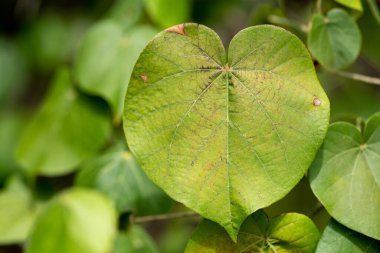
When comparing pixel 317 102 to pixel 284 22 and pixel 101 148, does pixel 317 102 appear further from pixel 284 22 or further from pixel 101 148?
pixel 101 148

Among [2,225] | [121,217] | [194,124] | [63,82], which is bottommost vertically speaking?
[2,225]

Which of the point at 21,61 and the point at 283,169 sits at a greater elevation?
the point at 283,169

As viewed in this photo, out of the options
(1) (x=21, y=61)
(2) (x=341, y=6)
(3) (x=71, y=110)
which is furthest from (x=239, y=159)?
(1) (x=21, y=61)

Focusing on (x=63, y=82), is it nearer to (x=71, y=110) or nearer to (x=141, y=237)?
(x=71, y=110)

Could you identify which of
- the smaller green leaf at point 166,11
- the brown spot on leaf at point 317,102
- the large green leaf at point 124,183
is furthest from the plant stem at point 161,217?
the smaller green leaf at point 166,11

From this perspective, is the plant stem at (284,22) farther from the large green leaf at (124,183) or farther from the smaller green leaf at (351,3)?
the large green leaf at (124,183)

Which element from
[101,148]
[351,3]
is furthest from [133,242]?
[351,3]
